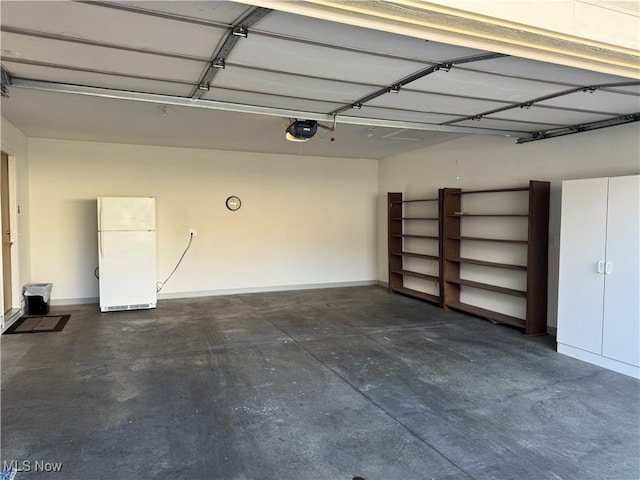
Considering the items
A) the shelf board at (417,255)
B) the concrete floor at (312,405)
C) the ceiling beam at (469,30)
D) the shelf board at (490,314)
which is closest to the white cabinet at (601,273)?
the concrete floor at (312,405)

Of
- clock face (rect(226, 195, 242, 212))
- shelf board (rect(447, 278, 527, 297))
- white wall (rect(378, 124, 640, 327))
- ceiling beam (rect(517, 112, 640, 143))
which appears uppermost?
ceiling beam (rect(517, 112, 640, 143))

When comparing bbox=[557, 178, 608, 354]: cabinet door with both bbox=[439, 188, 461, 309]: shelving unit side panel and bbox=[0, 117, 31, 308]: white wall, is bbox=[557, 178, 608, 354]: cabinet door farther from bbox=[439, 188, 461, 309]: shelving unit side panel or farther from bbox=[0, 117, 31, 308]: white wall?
bbox=[0, 117, 31, 308]: white wall

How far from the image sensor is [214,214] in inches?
295

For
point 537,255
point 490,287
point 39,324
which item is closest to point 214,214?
point 39,324

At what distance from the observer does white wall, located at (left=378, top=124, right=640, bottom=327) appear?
4.37 metres

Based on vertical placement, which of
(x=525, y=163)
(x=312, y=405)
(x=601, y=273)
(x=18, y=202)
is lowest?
(x=312, y=405)

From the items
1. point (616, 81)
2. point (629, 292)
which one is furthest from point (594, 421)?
point (616, 81)

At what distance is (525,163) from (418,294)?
2.84 m

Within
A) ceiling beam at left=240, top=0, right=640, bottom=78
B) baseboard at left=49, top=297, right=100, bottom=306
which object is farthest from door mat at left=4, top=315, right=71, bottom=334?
ceiling beam at left=240, top=0, right=640, bottom=78

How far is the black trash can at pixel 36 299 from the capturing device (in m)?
5.86

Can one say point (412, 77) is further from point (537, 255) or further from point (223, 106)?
point (537, 255)

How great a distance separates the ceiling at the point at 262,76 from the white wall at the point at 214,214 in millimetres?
1496

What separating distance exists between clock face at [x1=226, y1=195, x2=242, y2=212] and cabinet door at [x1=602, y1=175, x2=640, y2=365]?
574 centimetres

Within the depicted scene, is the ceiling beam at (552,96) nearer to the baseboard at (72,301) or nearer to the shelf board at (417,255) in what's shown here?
the shelf board at (417,255)
